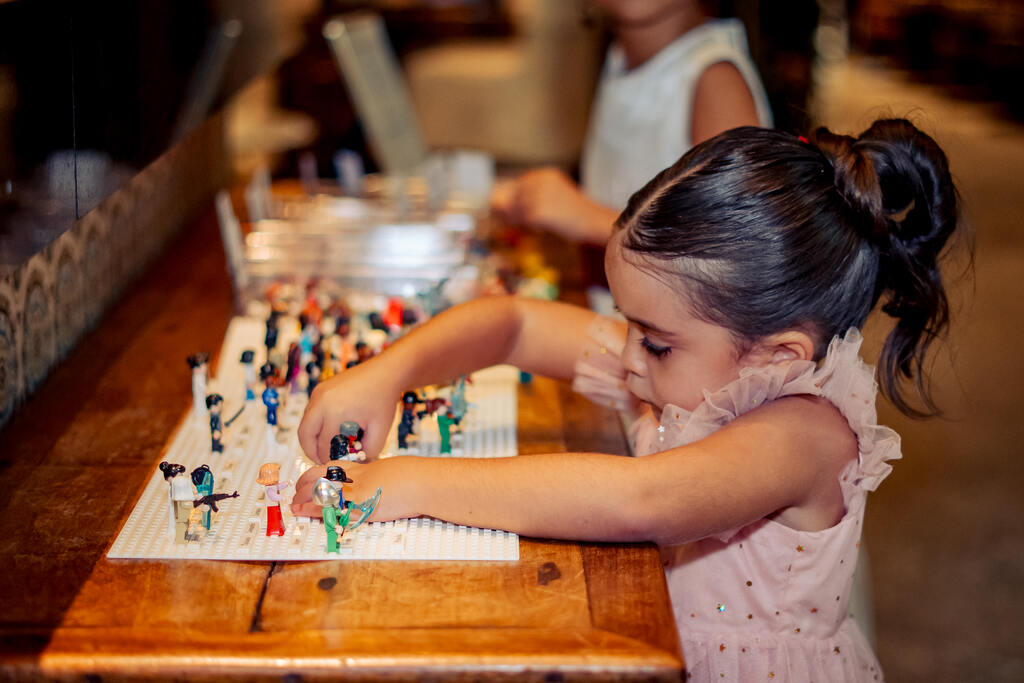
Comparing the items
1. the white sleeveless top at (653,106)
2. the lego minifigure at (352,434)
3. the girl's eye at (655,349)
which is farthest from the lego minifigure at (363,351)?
the white sleeveless top at (653,106)

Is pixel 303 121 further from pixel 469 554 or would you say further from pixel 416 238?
pixel 469 554

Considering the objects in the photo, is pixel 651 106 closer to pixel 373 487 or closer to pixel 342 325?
pixel 342 325

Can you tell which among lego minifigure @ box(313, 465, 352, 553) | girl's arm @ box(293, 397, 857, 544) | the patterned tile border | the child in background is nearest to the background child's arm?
the child in background

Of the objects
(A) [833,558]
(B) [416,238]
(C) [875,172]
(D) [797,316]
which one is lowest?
(A) [833,558]

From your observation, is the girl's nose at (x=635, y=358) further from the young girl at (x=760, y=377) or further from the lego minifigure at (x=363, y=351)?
the lego minifigure at (x=363, y=351)

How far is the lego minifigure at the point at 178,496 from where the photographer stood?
928 mm

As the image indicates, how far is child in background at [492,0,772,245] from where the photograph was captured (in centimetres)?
167

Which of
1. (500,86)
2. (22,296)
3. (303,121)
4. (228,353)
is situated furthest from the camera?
(500,86)

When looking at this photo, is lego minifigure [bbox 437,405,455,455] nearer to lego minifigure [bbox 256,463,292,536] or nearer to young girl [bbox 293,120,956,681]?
young girl [bbox 293,120,956,681]

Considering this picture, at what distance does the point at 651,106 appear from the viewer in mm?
1835

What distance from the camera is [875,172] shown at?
1088 millimetres

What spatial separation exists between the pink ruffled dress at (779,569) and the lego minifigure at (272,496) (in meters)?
0.42

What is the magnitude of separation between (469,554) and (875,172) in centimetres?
59

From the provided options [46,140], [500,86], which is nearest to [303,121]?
[500,86]
